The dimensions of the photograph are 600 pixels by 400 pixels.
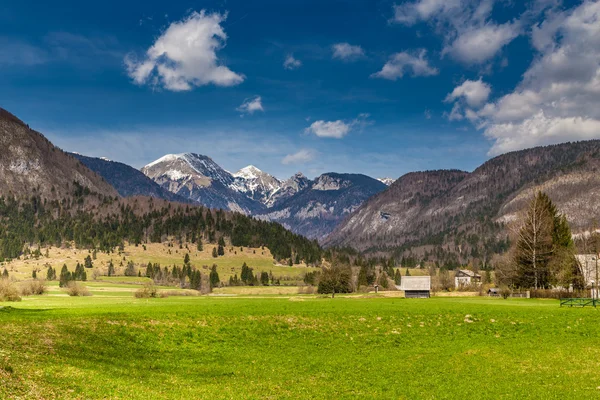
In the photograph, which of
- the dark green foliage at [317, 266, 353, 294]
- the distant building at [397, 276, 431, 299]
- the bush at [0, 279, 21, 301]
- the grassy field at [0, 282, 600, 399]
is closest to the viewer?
the grassy field at [0, 282, 600, 399]

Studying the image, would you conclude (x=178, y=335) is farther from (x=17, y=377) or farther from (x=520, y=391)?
(x=520, y=391)

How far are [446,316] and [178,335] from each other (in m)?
33.2

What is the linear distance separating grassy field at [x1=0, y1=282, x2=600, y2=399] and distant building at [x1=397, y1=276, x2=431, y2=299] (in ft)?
197

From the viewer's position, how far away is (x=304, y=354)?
44.6 metres

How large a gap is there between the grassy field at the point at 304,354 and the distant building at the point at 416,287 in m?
60.1

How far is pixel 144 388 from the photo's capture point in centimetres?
2892

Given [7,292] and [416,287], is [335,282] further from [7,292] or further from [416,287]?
[7,292]

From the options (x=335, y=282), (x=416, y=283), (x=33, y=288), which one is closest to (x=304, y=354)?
(x=416, y=283)

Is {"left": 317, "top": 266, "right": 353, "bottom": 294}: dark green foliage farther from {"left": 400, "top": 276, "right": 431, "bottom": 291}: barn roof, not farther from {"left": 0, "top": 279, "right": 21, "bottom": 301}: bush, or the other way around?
{"left": 0, "top": 279, "right": 21, "bottom": 301}: bush

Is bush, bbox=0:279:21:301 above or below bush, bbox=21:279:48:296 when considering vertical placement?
above

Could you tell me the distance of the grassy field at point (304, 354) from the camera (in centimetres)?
2917

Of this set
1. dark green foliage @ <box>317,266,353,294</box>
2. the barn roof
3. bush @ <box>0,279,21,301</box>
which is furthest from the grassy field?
dark green foliage @ <box>317,266,353,294</box>

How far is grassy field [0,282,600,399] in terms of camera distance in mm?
29172

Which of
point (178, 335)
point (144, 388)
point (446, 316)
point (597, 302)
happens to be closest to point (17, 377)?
point (144, 388)
